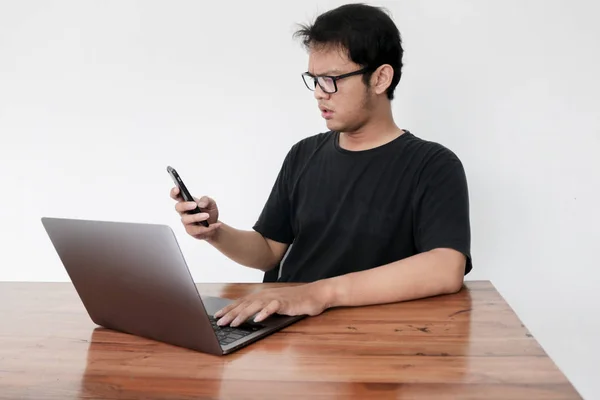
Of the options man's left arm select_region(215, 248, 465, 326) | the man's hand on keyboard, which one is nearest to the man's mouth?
man's left arm select_region(215, 248, 465, 326)

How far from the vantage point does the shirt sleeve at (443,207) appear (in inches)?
57.8

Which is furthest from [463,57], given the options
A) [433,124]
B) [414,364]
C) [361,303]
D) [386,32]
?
[414,364]

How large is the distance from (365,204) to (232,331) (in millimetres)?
775

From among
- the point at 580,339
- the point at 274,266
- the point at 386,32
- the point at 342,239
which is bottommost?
the point at 580,339

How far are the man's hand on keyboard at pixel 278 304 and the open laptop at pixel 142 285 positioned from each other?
16mm

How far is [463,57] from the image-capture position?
88.0 inches

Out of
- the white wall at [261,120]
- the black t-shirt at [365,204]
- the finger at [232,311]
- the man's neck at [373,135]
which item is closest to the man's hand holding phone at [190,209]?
the finger at [232,311]

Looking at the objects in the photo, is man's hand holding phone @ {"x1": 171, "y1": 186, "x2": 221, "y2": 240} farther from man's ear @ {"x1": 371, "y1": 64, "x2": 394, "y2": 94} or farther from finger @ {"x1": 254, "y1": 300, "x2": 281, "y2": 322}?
man's ear @ {"x1": 371, "y1": 64, "x2": 394, "y2": 94}

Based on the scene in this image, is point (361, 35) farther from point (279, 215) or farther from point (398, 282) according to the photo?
point (398, 282)

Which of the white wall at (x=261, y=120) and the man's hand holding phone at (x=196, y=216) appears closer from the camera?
the man's hand holding phone at (x=196, y=216)

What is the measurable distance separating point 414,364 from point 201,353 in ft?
1.08

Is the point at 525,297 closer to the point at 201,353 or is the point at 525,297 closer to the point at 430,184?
the point at 430,184

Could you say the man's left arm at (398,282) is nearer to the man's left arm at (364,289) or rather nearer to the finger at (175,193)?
the man's left arm at (364,289)

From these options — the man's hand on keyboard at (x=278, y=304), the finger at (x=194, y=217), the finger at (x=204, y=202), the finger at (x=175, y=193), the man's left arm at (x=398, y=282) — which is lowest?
the man's left arm at (x=398, y=282)
